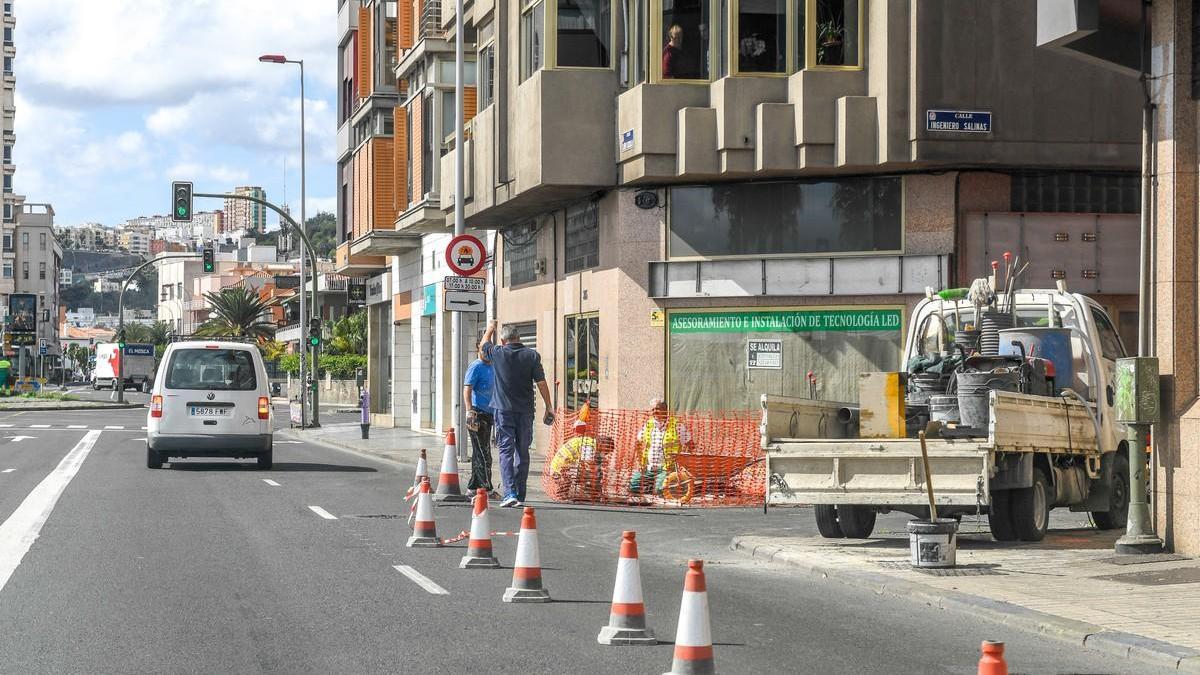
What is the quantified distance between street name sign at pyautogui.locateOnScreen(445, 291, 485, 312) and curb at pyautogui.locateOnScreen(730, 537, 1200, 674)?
10.4m

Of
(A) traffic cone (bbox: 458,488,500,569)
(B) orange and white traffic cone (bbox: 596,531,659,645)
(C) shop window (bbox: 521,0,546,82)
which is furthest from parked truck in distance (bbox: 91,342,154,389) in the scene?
(B) orange and white traffic cone (bbox: 596,531,659,645)

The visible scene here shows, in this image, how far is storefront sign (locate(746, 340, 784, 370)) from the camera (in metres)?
23.8

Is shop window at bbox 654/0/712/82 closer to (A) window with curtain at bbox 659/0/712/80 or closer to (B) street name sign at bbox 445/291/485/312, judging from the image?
(A) window with curtain at bbox 659/0/712/80

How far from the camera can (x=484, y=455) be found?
1842 cm

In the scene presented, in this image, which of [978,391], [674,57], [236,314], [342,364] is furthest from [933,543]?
[236,314]

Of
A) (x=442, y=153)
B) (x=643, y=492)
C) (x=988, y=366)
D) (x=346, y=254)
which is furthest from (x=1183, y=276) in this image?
(x=346, y=254)

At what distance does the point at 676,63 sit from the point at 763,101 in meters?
1.53

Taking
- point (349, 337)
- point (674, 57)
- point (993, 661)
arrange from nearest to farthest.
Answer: point (993, 661) → point (674, 57) → point (349, 337)

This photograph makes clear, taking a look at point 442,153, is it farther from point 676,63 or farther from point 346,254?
point 346,254

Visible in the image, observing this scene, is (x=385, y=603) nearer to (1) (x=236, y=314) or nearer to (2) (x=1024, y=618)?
(2) (x=1024, y=618)

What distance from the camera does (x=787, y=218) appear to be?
23797 millimetres

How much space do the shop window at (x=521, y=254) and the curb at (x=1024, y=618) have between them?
17.6 meters

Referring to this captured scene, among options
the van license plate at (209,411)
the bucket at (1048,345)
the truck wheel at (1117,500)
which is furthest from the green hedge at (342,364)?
the bucket at (1048,345)

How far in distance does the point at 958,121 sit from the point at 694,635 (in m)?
16.0
